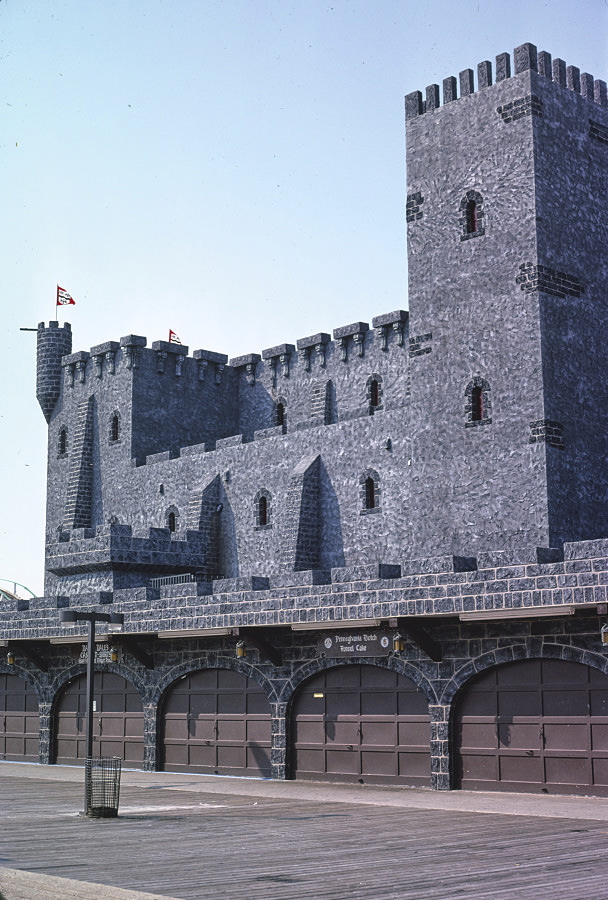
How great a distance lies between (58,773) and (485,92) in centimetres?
1880

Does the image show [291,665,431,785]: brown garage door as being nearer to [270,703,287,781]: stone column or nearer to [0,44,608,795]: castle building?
[0,44,608,795]: castle building

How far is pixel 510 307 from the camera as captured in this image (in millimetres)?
25156

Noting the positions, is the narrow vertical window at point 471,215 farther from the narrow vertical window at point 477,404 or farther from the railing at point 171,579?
the railing at point 171,579

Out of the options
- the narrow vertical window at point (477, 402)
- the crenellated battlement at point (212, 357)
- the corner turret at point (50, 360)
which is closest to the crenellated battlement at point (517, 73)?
the narrow vertical window at point (477, 402)

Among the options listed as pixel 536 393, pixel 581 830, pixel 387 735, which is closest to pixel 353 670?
pixel 387 735

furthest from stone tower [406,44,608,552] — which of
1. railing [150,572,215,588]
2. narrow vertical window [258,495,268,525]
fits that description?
narrow vertical window [258,495,268,525]

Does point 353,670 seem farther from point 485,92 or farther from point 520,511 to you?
point 485,92

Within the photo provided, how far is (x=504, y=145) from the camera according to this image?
84.4 feet

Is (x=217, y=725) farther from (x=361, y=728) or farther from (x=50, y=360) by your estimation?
(x=50, y=360)

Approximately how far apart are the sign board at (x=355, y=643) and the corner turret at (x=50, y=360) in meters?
25.6

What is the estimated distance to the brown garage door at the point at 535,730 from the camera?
18.4m

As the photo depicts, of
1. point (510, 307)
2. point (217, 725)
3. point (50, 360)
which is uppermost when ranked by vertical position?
point (50, 360)

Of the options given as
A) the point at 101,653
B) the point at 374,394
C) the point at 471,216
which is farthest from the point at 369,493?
the point at 101,653

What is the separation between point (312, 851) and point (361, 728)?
982cm
